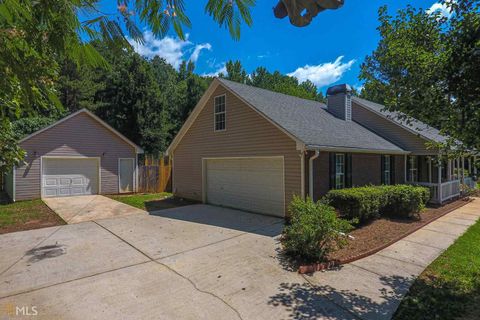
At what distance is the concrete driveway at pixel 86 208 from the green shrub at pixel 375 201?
24.0 feet

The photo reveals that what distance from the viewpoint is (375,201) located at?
28.7 ft

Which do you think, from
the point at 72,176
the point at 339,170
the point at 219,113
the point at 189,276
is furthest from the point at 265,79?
the point at 189,276

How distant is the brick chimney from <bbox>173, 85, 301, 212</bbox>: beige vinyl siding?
6064 millimetres

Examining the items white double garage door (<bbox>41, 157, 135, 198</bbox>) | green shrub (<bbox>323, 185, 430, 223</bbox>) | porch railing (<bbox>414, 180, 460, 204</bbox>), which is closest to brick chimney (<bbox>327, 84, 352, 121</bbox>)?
porch railing (<bbox>414, 180, 460, 204</bbox>)

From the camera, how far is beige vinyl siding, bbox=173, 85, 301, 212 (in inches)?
360

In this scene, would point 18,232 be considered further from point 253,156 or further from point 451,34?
point 451,34

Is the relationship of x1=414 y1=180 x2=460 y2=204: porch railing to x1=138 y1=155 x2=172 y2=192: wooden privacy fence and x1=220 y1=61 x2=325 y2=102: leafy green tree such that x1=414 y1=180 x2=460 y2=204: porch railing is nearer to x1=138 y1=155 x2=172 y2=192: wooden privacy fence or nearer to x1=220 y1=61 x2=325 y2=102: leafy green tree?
x1=138 y1=155 x2=172 y2=192: wooden privacy fence

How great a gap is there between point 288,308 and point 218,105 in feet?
31.0

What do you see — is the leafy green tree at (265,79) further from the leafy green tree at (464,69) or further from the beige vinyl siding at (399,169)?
the leafy green tree at (464,69)

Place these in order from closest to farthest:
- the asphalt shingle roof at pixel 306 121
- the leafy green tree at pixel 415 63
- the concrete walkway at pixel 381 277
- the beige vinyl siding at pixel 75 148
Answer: the leafy green tree at pixel 415 63 < the concrete walkway at pixel 381 277 < the asphalt shingle roof at pixel 306 121 < the beige vinyl siding at pixel 75 148

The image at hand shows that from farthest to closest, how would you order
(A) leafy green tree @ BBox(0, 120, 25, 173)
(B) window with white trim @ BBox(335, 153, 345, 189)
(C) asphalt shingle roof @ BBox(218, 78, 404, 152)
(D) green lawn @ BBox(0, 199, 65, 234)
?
(B) window with white trim @ BBox(335, 153, 345, 189) → (C) asphalt shingle roof @ BBox(218, 78, 404, 152) → (D) green lawn @ BBox(0, 199, 65, 234) → (A) leafy green tree @ BBox(0, 120, 25, 173)

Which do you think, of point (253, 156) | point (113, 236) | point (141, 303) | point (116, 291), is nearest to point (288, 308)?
point (141, 303)

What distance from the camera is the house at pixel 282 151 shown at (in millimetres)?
9164

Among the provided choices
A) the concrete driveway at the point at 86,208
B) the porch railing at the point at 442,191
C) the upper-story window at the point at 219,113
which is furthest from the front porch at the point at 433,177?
the concrete driveway at the point at 86,208
